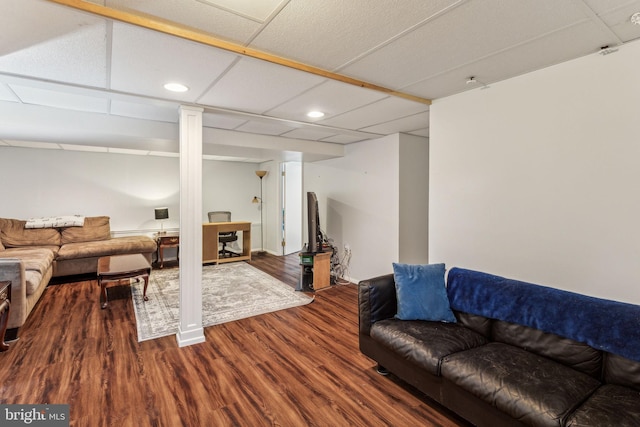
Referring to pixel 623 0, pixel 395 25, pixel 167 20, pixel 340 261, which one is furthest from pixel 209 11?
pixel 340 261

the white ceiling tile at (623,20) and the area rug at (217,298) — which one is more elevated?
the white ceiling tile at (623,20)

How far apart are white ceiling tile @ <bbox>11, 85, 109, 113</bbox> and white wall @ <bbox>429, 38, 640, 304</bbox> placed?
3.35 metres

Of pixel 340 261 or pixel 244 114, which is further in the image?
pixel 340 261

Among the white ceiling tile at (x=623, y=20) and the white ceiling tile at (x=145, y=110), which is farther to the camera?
the white ceiling tile at (x=145, y=110)

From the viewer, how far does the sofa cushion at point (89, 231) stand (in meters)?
5.39

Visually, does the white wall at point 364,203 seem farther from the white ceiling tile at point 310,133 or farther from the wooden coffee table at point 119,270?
the wooden coffee table at point 119,270

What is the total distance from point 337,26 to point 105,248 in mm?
5424

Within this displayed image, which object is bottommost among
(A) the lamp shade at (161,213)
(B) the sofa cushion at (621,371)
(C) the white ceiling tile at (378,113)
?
(B) the sofa cushion at (621,371)

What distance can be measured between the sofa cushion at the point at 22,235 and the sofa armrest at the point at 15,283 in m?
2.76

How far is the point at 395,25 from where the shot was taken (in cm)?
161

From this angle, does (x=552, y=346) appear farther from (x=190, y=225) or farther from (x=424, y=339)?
(x=190, y=225)

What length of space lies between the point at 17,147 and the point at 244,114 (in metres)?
5.02

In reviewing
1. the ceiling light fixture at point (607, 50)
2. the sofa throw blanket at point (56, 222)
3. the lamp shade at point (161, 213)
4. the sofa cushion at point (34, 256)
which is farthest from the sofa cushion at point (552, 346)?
the sofa throw blanket at point (56, 222)

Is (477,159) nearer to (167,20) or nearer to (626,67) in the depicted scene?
(626,67)
